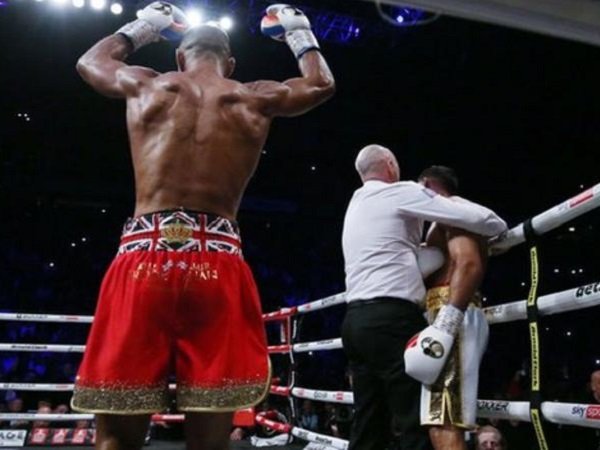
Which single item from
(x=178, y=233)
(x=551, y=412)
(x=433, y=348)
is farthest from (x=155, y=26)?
(x=551, y=412)

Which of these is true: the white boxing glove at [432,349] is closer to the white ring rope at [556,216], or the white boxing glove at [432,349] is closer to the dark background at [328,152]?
the white ring rope at [556,216]

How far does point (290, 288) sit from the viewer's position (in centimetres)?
1055

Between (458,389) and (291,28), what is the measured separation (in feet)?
3.28

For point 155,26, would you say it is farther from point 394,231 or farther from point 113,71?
point 394,231

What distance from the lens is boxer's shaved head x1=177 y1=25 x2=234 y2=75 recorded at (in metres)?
1.62

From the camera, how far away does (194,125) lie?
1450 mm

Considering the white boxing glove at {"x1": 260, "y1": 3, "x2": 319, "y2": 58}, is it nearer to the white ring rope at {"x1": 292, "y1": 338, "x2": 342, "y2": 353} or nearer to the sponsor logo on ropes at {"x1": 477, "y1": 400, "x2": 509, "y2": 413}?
the sponsor logo on ropes at {"x1": 477, "y1": 400, "x2": 509, "y2": 413}

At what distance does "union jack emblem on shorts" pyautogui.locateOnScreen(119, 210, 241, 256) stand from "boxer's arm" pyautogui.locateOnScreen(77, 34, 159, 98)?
1.00 feet

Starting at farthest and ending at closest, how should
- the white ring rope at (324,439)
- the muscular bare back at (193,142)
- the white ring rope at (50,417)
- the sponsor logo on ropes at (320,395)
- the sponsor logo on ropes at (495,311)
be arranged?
the white ring rope at (50,417) < the sponsor logo on ropes at (320,395) < the white ring rope at (324,439) < the sponsor logo on ropes at (495,311) < the muscular bare back at (193,142)

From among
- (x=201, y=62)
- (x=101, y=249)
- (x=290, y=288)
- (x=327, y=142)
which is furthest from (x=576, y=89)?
(x=201, y=62)

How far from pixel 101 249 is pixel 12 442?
21.2 feet

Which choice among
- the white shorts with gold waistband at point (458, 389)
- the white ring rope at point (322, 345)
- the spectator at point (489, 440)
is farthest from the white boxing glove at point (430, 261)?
the spectator at point (489, 440)

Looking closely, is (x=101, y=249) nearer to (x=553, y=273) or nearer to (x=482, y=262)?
(x=553, y=273)

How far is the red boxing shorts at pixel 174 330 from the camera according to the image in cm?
130
